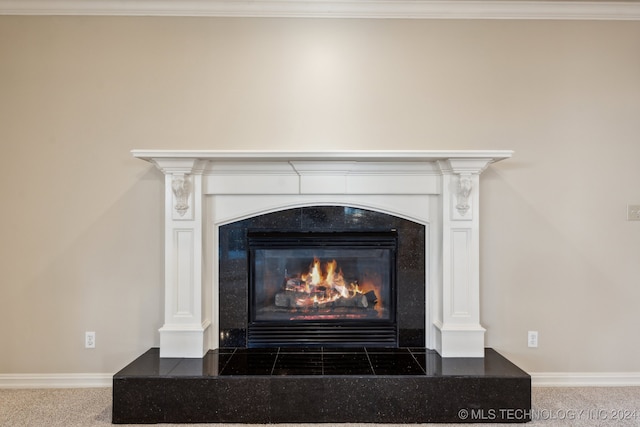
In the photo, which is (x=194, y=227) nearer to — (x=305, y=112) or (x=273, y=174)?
(x=273, y=174)

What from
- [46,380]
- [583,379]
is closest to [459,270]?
[583,379]

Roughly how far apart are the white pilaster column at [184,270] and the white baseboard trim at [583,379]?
2.20 meters

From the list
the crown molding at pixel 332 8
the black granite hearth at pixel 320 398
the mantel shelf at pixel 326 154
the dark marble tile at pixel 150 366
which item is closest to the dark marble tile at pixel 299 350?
the black granite hearth at pixel 320 398

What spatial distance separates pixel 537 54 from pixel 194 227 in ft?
8.17

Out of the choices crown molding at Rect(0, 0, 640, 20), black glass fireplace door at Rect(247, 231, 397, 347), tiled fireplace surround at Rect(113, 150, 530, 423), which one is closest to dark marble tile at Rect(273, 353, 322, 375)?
tiled fireplace surround at Rect(113, 150, 530, 423)

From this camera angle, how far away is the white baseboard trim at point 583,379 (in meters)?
2.66

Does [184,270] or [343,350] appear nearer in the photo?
[184,270]

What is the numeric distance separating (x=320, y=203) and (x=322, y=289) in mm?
591

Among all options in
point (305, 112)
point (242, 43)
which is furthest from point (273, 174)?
point (242, 43)

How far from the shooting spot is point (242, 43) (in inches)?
104

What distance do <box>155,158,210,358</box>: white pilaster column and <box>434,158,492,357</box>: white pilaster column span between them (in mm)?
1501

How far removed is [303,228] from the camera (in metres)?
2.67

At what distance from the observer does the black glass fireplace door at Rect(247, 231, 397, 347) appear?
2.67 m

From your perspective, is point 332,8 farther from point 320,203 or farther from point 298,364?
point 298,364
